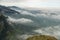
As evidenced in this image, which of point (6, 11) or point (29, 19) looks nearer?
point (29, 19)

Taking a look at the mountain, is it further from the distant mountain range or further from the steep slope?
the steep slope

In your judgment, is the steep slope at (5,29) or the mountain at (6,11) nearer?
the steep slope at (5,29)

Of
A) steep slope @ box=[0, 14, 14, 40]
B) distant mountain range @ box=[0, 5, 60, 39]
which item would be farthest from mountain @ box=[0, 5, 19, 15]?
steep slope @ box=[0, 14, 14, 40]

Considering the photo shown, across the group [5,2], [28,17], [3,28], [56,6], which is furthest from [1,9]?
[56,6]

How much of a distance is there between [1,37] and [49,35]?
3.25 ft

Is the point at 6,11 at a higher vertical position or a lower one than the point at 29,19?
higher

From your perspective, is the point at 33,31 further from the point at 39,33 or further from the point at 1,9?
the point at 1,9

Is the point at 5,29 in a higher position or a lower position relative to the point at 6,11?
lower

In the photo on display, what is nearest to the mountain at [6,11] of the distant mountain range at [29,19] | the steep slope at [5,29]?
the distant mountain range at [29,19]

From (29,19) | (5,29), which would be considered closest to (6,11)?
(5,29)

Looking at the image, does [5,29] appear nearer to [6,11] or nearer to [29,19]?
[6,11]

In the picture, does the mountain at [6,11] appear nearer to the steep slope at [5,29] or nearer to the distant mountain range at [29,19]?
the distant mountain range at [29,19]

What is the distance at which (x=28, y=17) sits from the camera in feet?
10.2

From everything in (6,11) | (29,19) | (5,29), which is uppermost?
(6,11)
